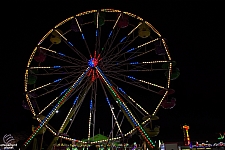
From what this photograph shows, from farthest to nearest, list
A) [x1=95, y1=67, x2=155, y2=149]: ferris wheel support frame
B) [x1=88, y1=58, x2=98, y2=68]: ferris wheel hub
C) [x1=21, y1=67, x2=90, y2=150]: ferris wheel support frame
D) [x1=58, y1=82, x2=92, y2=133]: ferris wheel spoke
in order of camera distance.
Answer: [x1=58, y1=82, x2=92, y2=133]: ferris wheel spoke
[x1=88, y1=58, x2=98, y2=68]: ferris wheel hub
[x1=21, y1=67, x2=90, y2=150]: ferris wheel support frame
[x1=95, y1=67, x2=155, y2=149]: ferris wheel support frame

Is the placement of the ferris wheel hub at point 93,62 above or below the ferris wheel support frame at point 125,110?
above

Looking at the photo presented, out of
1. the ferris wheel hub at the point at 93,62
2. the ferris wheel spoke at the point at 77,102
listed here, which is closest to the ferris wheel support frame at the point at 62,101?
the ferris wheel hub at the point at 93,62

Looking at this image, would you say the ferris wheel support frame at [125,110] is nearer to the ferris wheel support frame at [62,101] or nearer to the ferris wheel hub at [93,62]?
the ferris wheel hub at [93,62]

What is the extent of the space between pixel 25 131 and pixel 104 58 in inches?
664

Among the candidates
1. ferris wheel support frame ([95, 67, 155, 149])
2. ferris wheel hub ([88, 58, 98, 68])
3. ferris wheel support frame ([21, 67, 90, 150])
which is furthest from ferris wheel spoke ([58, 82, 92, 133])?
ferris wheel support frame ([95, 67, 155, 149])

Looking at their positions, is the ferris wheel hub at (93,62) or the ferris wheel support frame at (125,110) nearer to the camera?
the ferris wheel support frame at (125,110)

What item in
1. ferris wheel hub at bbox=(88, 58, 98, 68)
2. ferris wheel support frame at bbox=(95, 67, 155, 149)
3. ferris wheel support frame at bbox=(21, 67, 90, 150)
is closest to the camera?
ferris wheel support frame at bbox=(95, 67, 155, 149)

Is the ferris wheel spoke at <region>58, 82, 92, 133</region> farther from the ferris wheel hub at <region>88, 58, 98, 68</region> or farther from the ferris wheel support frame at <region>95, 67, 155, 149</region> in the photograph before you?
the ferris wheel support frame at <region>95, 67, 155, 149</region>

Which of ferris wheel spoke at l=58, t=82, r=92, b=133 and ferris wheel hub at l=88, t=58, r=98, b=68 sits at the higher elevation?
ferris wheel hub at l=88, t=58, r=98, b=68

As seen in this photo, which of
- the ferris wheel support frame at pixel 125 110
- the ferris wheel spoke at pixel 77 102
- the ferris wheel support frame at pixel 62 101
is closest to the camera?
the ferris wheel support frame at pixel 125 110

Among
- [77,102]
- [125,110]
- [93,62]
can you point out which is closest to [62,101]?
[77,102]

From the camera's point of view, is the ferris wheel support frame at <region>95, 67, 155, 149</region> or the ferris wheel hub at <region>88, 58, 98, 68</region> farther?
the ferris wheel hub at <region>88, 58, 98, 68</region>

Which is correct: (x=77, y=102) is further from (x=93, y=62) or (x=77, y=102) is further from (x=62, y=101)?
(x=93, y=62)

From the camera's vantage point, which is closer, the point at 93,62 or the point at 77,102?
the point at 93,62
